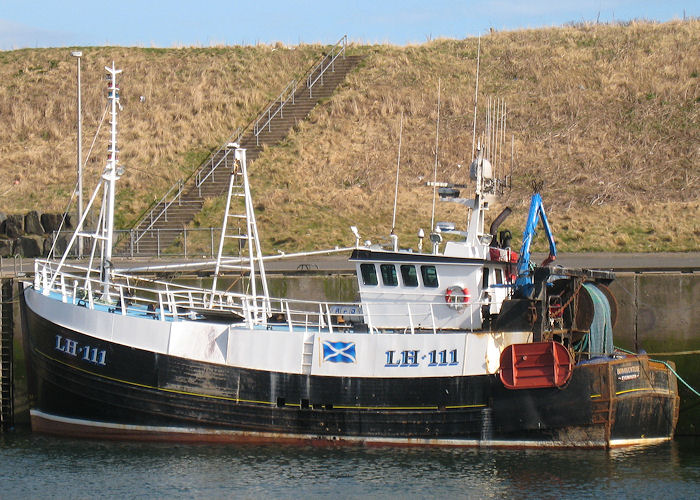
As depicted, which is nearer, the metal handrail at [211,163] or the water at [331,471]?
the water at [331,471]

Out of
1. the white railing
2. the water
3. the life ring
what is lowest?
the water

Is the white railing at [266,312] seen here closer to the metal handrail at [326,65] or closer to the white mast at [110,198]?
the white mast at [110,198]

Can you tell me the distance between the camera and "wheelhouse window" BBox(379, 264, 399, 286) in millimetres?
22172

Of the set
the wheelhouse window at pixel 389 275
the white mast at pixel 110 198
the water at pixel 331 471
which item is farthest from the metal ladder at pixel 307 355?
the white mast at pixel 110 198

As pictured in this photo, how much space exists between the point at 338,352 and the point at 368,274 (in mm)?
2355

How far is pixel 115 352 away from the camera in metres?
20.8

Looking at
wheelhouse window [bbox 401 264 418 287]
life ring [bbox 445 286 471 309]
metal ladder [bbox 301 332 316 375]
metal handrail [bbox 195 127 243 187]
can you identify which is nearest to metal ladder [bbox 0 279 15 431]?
metal ladder [bbox 301 332 316 375]

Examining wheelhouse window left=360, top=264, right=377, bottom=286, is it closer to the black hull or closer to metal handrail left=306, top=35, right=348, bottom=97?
the black hull

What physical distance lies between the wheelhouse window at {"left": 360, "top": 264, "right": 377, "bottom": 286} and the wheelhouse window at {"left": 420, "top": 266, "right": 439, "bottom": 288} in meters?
1.13

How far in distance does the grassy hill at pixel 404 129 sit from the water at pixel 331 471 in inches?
630

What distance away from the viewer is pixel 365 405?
68.2 ft

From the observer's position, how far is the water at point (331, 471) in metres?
17.8

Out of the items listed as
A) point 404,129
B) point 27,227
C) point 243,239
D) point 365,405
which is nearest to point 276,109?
point 404,129

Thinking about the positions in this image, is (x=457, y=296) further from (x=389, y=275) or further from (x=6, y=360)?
(x=6, y=360)
